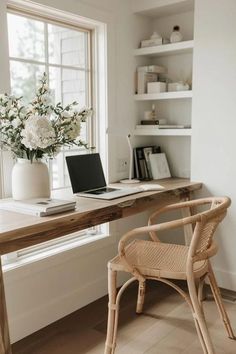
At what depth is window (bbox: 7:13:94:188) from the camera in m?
2.32

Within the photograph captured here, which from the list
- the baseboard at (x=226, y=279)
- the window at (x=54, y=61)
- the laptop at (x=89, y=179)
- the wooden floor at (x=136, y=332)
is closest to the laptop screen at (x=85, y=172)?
the laptop at (x=89, y=179)

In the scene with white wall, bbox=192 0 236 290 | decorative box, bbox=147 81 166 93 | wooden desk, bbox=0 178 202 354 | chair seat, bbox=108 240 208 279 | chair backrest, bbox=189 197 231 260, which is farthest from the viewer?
decorative box, bbox=147 81 166 93

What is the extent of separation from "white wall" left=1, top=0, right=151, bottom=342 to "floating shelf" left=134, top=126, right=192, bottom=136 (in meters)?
0.11

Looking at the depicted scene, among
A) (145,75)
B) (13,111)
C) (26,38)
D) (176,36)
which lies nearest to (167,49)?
(176,36)

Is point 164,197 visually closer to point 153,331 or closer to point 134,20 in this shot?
point 153,331

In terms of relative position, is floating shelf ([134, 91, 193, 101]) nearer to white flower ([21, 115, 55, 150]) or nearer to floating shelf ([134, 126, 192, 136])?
floating shelf ([134, 126, 192, 136])

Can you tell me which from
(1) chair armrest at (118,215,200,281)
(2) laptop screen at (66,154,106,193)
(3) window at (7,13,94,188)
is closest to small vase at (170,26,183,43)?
(3) window at (7,13,94,188)

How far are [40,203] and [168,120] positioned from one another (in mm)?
1615

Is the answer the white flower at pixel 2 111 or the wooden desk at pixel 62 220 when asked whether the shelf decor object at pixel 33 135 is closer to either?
the white flower at pixel 2 111

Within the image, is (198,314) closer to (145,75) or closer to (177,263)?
(177,263)

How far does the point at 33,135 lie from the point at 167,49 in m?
1.48

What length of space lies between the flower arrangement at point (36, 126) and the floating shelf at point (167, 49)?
112 centimetres

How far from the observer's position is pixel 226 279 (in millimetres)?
2752

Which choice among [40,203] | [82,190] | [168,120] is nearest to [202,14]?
[168,120]
